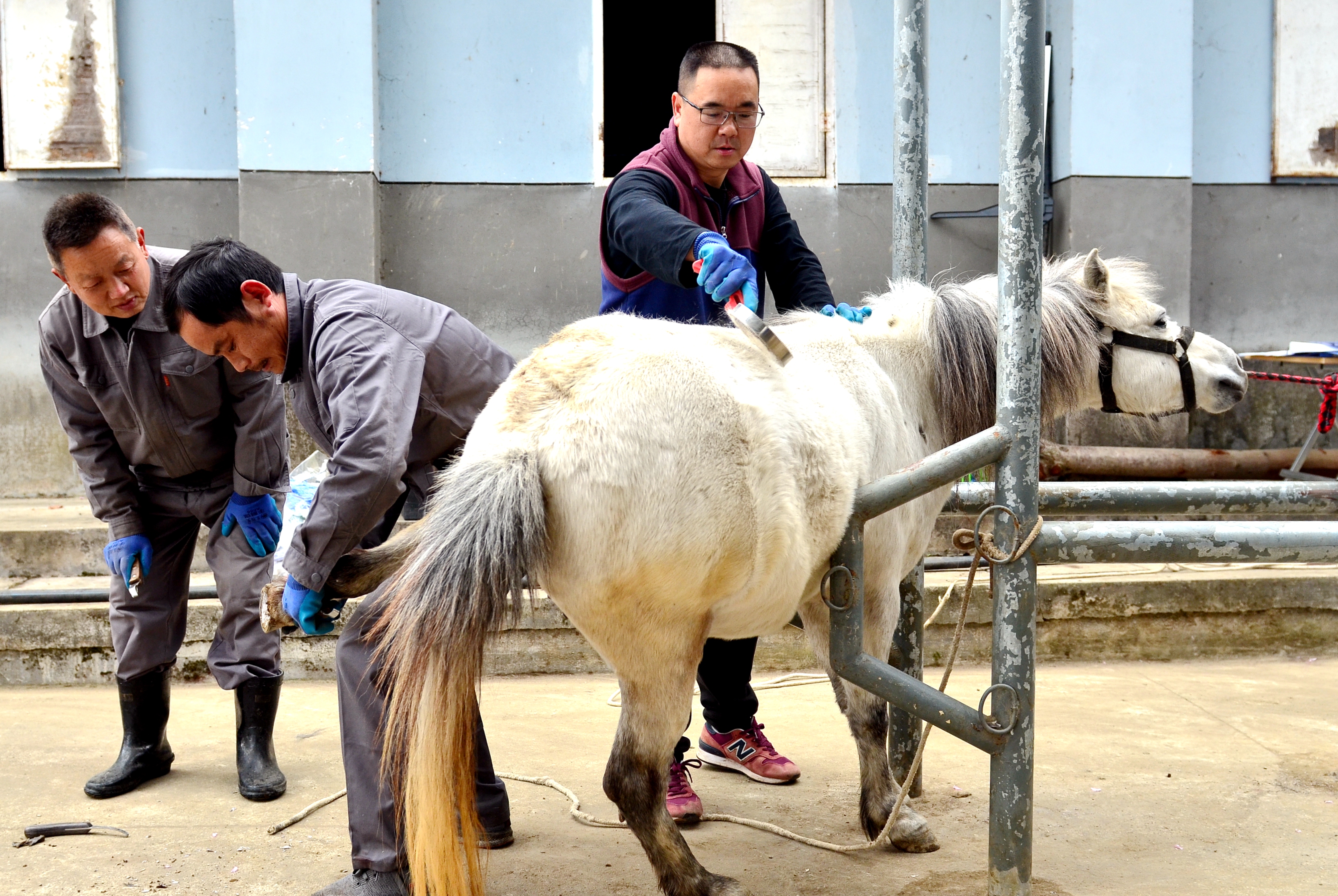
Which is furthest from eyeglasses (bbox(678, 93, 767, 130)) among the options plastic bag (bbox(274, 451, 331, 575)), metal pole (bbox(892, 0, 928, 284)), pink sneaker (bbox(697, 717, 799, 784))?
pink sneaker (bbox(697, 717, 799, 784))

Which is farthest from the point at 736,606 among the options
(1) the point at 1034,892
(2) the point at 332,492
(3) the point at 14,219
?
(3) the point at 14,219

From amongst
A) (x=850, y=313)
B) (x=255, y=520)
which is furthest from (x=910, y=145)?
(x=255, y=520)

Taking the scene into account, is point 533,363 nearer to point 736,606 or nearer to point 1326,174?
point 736,606

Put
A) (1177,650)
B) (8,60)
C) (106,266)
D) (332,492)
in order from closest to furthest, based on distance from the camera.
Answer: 1. (332,492)
2. (106,266)
3. (1177,650)
4. (8,60)

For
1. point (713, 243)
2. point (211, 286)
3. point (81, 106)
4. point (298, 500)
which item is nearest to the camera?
point (211, 286)

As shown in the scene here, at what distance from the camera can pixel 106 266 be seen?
2.81 meters

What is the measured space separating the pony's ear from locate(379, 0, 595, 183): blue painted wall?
11.6 feet

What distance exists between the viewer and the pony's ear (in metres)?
2.75

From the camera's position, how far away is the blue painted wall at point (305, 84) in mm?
5273

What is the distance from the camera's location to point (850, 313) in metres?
2.69

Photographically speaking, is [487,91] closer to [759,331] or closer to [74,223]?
[74,223]

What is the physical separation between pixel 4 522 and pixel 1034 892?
4.71 meters

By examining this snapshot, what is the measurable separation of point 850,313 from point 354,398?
127 centimetres

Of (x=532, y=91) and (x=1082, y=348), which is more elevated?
(x=532, y=91)
